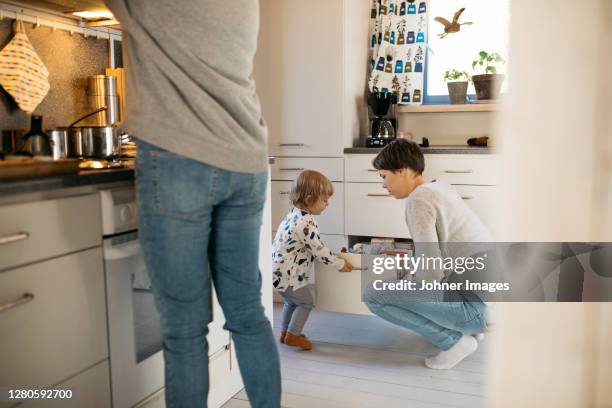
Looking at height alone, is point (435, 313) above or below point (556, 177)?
below

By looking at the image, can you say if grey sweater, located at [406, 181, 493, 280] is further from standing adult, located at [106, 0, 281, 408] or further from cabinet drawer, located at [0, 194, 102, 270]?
cabinet drawer, located at [0, 194, 102, 270]

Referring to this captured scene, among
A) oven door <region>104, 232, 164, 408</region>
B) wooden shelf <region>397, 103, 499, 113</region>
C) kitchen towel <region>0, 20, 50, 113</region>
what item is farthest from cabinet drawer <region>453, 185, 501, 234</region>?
kitchen towel <region>0, 20, 50, 113</region>

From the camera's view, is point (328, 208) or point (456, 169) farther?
point (328, 208)

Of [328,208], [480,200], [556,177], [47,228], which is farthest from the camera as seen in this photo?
[328,208]

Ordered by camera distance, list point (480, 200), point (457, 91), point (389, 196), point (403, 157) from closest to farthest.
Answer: point (403, 157) → point (480, 200) → point (389, 196) → point (457, 91)

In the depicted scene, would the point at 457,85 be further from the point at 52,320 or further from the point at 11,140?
the point at 52,320

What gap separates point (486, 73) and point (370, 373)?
2.12 meters

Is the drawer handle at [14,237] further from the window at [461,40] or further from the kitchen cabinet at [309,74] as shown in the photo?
the window at [461,40]

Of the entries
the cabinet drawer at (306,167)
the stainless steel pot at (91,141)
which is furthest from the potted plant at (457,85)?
the stainless steel pot at (91,141)

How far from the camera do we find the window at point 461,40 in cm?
395

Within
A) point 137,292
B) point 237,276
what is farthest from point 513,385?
point 137,292

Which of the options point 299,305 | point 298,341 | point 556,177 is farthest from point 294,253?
point 556,177

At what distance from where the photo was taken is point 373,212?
360 centimetres

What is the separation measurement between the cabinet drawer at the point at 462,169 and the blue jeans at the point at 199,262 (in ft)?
6.69
